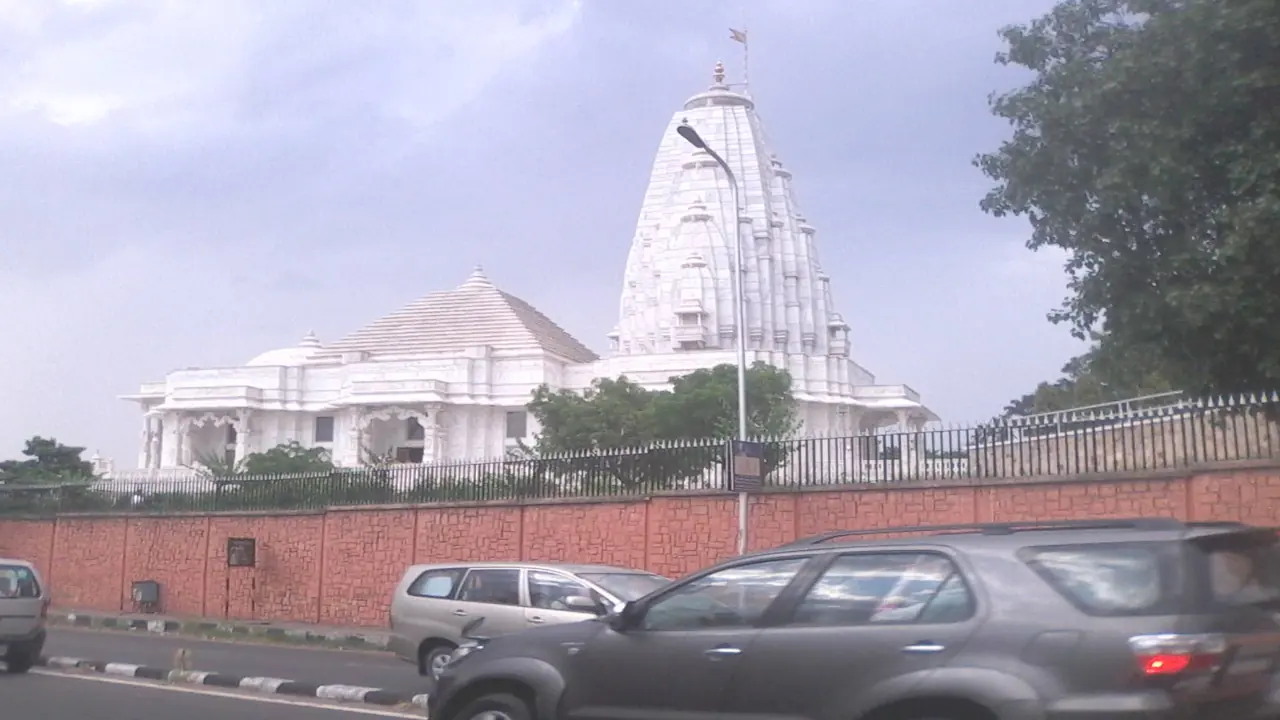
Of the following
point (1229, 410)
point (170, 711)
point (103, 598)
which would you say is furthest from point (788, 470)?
point (103, 598)

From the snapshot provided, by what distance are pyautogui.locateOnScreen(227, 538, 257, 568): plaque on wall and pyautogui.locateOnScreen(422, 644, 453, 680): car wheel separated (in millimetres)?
12314

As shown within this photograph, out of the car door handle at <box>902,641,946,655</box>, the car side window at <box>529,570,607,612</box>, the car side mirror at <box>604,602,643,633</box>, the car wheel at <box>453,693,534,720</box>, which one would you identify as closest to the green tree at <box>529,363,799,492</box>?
the car side window at <box>529,570,607,612</box>

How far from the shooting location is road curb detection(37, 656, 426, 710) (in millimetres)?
11914

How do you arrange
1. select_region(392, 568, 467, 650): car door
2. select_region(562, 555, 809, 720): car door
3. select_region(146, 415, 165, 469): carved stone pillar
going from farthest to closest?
1. select_region(146, 415, 165, 469): carved stone pillar
2. select_region(392, 568, 467, 650): car door
3. select_region(562, 555, 809, 720): car door

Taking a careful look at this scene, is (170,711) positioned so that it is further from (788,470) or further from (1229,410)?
→ (1229,410)

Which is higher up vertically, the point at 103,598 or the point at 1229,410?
the point at 1229,410

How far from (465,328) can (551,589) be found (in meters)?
60.8

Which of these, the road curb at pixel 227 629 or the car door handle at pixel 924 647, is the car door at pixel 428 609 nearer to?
the road curb at pixel 227 629

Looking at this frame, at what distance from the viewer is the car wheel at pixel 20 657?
14469 millimetres

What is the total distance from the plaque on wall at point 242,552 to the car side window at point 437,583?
1185cm

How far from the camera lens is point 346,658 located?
18.2m

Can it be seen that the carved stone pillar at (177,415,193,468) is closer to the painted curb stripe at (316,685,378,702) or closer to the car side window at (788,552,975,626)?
the painted curb stripe at (316,685,378,702)

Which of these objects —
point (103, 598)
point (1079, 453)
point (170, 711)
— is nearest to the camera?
point (170, 711)

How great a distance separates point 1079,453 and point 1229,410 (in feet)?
8.12
